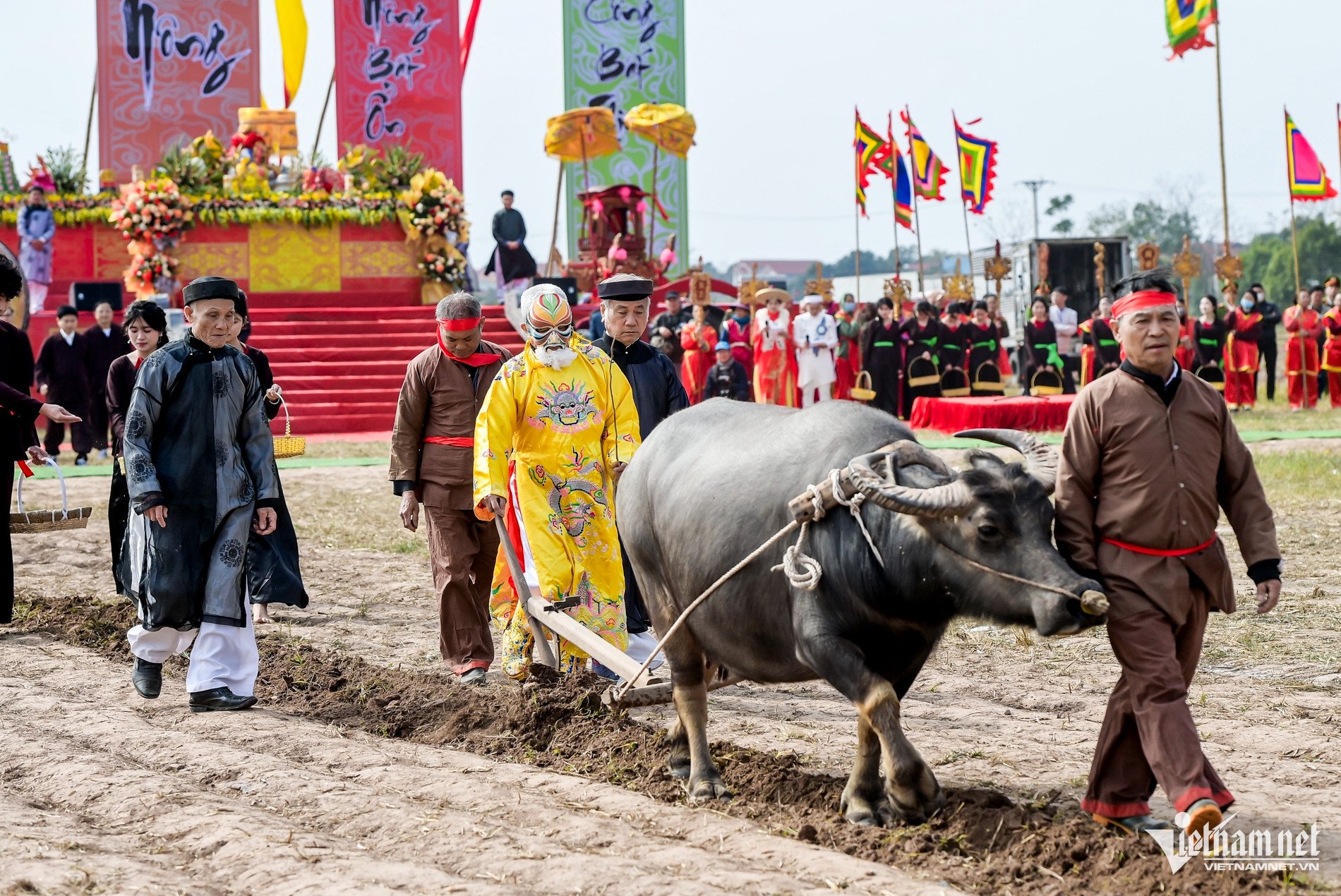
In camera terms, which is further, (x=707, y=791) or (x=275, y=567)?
(x=275, y=567)

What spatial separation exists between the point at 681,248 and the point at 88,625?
23.2 metres

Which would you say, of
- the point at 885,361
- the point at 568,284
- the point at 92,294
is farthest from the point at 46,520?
the point at 568,284

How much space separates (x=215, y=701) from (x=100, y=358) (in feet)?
41.1

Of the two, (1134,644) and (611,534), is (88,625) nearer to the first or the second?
(611,534)

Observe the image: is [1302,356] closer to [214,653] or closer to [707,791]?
[214,653]

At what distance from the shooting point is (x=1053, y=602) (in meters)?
3.91

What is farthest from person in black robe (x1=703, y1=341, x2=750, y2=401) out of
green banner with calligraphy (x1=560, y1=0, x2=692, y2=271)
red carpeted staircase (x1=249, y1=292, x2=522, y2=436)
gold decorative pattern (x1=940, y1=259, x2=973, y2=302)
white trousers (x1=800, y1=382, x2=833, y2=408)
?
green banner with calligraphy (x1=560, y1=0, x2=692, y2=271)

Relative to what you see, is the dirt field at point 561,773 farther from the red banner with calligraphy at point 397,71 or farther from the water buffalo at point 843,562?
the red banner with calligraphy at point 397,71

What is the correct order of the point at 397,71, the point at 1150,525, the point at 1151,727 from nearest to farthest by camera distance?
the point at 1151,727, the point at 1150,525, the point at 397,71

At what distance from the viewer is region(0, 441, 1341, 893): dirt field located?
3.93m

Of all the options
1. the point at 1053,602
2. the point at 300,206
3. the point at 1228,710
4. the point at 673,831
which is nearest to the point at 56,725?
the point at 673,831

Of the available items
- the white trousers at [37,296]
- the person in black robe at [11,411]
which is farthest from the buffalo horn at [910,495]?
the white trousers at [37,296]

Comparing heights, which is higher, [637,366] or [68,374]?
[68,374]

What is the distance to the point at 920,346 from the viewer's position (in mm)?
21672
